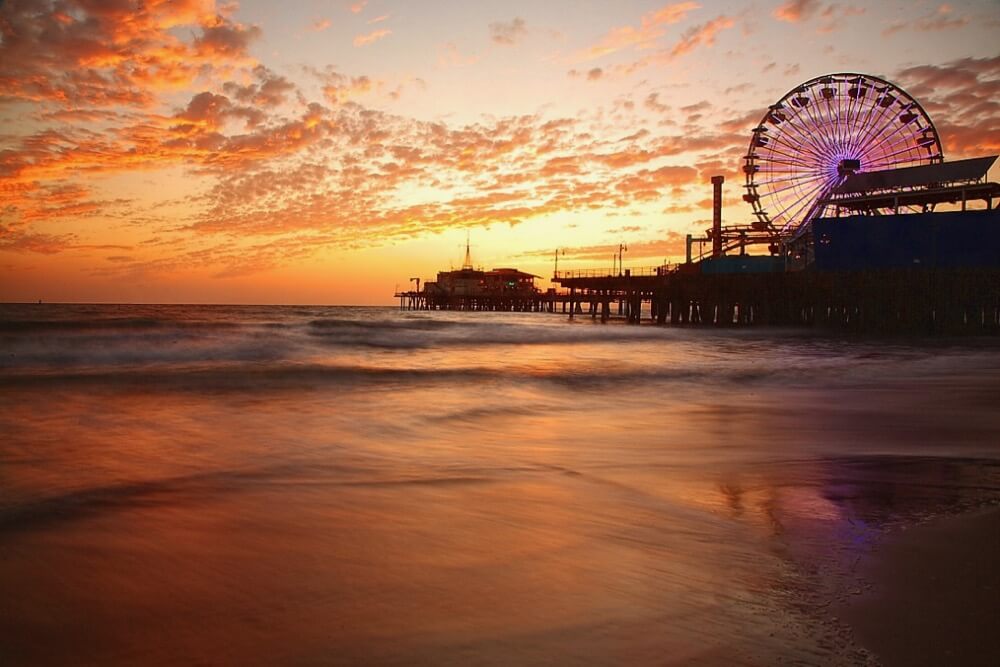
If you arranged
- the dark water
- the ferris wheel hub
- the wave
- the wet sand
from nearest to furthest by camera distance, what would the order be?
the wet sand → the dark water → the wave → the ferris wheel hub

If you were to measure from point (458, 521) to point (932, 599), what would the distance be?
8.85 feet

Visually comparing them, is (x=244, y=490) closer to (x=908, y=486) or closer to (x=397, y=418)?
(x=397, y=418)

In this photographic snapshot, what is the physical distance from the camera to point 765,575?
10.6ft

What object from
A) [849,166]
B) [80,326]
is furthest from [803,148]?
[80,326]

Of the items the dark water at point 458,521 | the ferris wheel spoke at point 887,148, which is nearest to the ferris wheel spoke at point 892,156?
the ferris wheel spoke at point 887,148

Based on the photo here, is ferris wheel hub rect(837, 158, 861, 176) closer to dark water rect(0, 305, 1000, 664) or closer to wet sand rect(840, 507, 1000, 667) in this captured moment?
dark water rect(0, 305, 1000, 664)

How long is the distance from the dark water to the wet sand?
0.13 metres

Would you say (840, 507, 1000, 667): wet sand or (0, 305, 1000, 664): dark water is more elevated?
(840, 507, 1000, 667): wet sand

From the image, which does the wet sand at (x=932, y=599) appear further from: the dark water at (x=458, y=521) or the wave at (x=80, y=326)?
the wave at (x=80, y=326)

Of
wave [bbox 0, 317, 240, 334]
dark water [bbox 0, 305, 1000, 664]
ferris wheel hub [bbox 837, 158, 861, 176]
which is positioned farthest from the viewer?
ferris wheel hub [bbox 837, 158, 861, 176]

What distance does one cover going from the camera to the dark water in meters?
2.67

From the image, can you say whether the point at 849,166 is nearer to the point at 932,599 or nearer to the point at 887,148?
the point at 887,148

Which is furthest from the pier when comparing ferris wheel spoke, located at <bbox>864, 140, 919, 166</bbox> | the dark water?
the dark water

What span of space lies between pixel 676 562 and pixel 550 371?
15.5 meters
